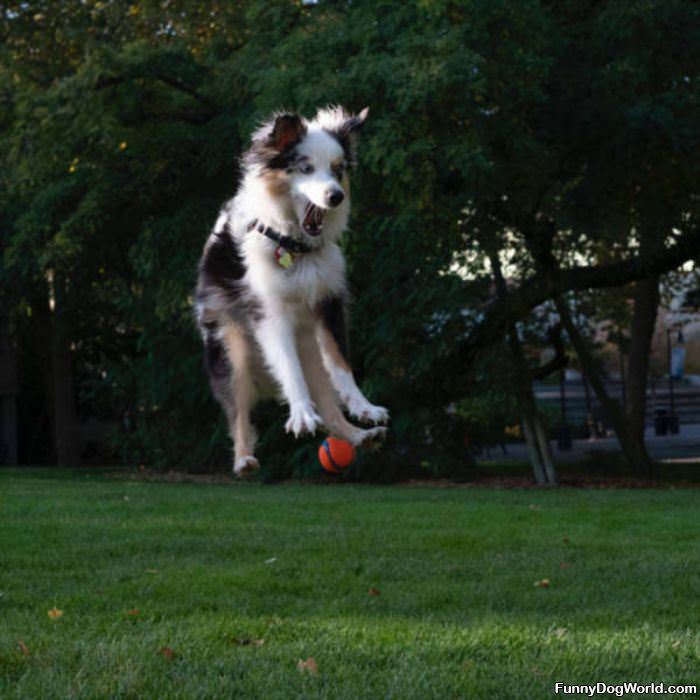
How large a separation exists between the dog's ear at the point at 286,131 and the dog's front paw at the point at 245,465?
24.0 inches

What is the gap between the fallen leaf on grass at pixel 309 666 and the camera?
1183cm

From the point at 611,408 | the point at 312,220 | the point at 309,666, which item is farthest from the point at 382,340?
the point at 611,408

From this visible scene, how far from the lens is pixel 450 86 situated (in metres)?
5.04

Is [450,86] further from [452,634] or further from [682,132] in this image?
[682,132]

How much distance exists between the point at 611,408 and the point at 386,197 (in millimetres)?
32090

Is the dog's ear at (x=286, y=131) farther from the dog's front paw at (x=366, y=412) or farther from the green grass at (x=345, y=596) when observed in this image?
the green grass at (x=345, y=596)

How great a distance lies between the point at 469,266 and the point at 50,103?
23668 millimetres

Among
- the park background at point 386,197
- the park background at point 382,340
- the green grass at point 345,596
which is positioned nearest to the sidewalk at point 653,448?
the park background at point 386,197

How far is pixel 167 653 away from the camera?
485 inches

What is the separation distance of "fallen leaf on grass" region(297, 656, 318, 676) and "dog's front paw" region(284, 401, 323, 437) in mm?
9566

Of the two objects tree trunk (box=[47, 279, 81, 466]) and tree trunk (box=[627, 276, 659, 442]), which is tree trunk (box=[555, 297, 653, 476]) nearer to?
tree trunk (box=[627, 276, 659, 442])

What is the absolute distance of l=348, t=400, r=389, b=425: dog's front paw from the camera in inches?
105

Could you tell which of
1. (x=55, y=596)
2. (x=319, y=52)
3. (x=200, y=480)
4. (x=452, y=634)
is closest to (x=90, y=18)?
(x=200, y=480)

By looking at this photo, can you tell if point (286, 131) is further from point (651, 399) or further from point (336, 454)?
point (651, 399)
